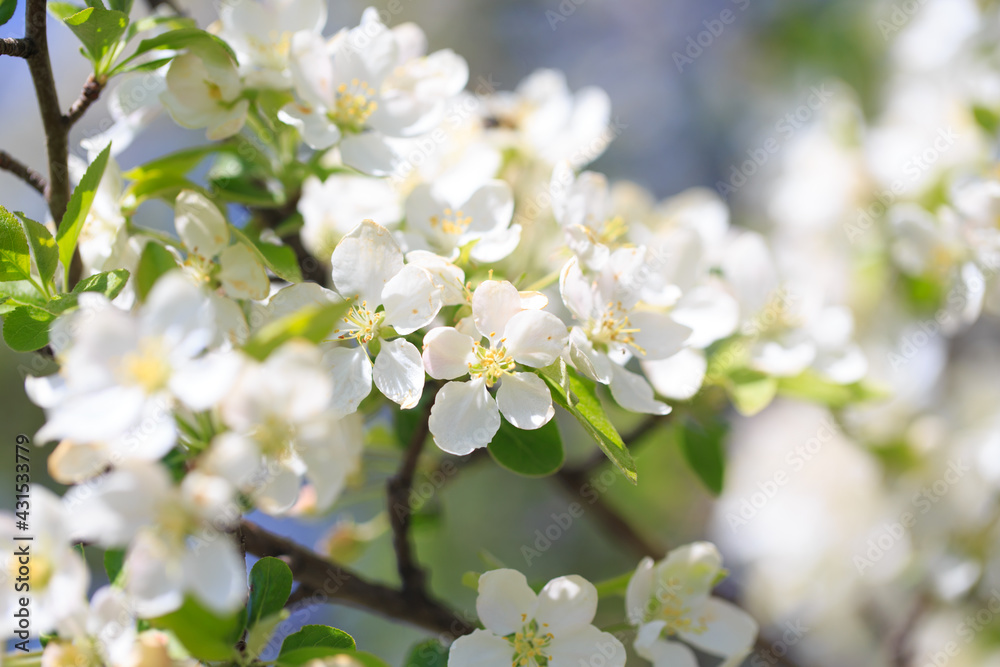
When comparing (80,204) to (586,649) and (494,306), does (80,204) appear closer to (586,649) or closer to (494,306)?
(494,306)

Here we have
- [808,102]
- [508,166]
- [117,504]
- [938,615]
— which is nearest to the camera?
[117,504]

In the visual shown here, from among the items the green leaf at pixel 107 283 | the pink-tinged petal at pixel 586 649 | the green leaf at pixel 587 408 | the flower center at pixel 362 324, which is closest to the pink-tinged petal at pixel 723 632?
the pink-tinged petal at pixel 586 649

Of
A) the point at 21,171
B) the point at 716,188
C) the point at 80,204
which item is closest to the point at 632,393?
the point at 80,204

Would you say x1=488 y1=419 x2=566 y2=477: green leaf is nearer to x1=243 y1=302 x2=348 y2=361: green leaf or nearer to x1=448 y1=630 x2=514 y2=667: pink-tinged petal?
x1=448 y1=630 x2=514 y2=667: pink-tinged petal

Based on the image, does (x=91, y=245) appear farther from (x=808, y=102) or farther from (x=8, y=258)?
(x=808, y=102)

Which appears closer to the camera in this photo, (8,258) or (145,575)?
(145,575)

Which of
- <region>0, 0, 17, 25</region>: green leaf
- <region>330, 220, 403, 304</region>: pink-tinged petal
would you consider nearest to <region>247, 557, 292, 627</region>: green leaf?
<region>330, 220, 403, 304</region>: pink-tinged petal

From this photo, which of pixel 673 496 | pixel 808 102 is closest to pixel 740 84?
pixel 808 102
